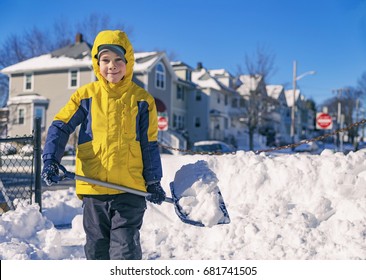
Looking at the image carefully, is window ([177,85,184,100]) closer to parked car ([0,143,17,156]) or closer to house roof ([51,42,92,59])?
house roof ([51,42,92,59])

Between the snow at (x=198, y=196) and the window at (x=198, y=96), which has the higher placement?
the window at (x=198, y=96)

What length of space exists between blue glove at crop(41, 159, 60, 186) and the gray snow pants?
290mm

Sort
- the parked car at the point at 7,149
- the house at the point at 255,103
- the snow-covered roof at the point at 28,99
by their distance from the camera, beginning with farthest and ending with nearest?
1. the house at the point at 255,103
2. the snow-covered roof at the point at 28,99
3. the parked car at the point at 7,149

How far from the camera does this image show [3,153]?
5871mm

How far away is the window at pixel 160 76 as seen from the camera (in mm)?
26594

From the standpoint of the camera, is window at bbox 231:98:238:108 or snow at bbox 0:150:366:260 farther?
window at bbox 231:98:238:108

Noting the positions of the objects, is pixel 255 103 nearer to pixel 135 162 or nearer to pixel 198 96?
pixel 198 96

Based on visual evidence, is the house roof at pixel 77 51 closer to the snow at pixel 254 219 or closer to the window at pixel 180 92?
the window at pixel 180 92

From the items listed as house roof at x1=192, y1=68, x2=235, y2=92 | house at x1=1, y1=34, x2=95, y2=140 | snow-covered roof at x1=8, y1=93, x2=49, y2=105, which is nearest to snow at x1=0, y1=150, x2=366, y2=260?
house at x1=1, y1=34, x2=95, y2=140

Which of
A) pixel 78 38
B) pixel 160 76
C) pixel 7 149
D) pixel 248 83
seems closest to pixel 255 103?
pixel 248 83

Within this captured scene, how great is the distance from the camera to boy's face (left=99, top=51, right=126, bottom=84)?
9.50 ft

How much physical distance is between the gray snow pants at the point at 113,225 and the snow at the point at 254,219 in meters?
0.59

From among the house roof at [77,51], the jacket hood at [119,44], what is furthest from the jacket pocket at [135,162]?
the house roof at [77,51]

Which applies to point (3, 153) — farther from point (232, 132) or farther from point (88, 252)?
point (232, 132)
